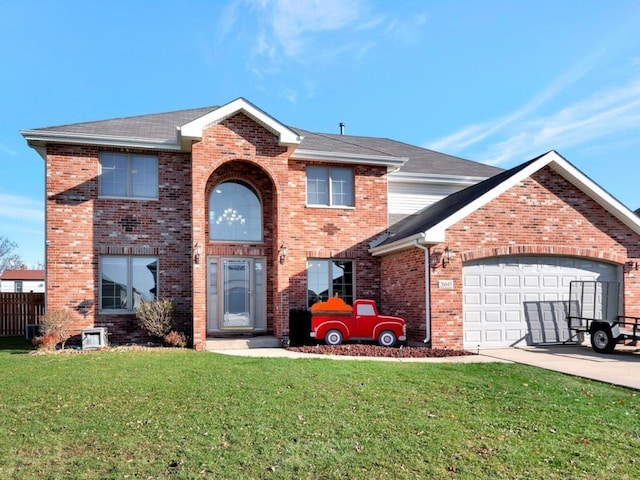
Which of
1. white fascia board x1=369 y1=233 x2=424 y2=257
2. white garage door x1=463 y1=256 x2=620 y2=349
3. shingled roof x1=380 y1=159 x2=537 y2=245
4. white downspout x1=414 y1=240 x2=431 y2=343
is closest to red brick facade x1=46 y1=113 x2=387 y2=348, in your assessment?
white fascia board x1=369 y1=233 x2=424 y2=257

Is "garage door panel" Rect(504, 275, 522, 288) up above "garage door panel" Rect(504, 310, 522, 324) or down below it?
above

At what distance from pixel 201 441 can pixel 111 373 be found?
4.59 metres

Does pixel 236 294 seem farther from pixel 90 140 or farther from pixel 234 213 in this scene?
pixel 90 140

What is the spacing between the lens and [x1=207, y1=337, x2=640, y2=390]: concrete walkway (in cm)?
959

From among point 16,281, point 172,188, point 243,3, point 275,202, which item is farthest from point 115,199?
point 16,281

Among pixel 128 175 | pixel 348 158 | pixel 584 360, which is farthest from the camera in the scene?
pixel 348 158

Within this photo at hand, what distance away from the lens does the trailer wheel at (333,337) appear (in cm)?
1379

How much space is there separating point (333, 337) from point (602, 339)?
22.9 feet

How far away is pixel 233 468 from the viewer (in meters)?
4.77

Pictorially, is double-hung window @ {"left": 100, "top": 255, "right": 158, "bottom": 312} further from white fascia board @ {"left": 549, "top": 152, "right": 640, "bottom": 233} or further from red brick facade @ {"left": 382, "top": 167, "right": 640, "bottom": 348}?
white fascia board @ {"left": 549, "top": 152, "right": 640, "bottom": 233}

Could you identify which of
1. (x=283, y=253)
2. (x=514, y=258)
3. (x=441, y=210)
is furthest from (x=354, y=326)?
(x=514, y=258)

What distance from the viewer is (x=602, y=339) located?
12781 millimetres

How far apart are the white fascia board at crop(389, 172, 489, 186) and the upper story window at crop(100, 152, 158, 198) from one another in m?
7.90

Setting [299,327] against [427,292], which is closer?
[427,292]
